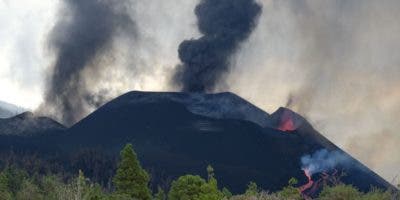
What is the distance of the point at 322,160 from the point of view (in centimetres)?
18875

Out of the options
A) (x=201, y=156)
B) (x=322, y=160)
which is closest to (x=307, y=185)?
(x=322, y=160)

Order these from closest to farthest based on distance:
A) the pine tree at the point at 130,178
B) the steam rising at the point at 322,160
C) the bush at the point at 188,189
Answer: the bush at the point at 188,189 < the pine tree at the point at 130,178 < the steam rising at the point at 322,160

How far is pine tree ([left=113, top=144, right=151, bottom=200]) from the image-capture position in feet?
171

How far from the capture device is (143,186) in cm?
5284

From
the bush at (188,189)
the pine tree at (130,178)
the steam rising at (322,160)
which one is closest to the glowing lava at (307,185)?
Result: the steam rising at (322,160)

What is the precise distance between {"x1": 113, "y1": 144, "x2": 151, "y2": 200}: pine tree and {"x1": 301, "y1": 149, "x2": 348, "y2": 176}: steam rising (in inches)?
5314

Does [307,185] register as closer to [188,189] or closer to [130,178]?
[130,178]

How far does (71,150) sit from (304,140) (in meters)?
74.7

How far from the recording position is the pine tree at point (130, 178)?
52250mm

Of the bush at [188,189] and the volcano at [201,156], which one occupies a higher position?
the volcano at [201,156]

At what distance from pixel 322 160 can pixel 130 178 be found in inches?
5658

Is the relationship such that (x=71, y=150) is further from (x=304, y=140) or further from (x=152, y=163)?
(x=304, y=140)

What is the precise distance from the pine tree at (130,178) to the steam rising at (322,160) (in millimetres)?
134983

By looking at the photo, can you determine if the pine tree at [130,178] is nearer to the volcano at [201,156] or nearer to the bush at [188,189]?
the bush at [188,189]
